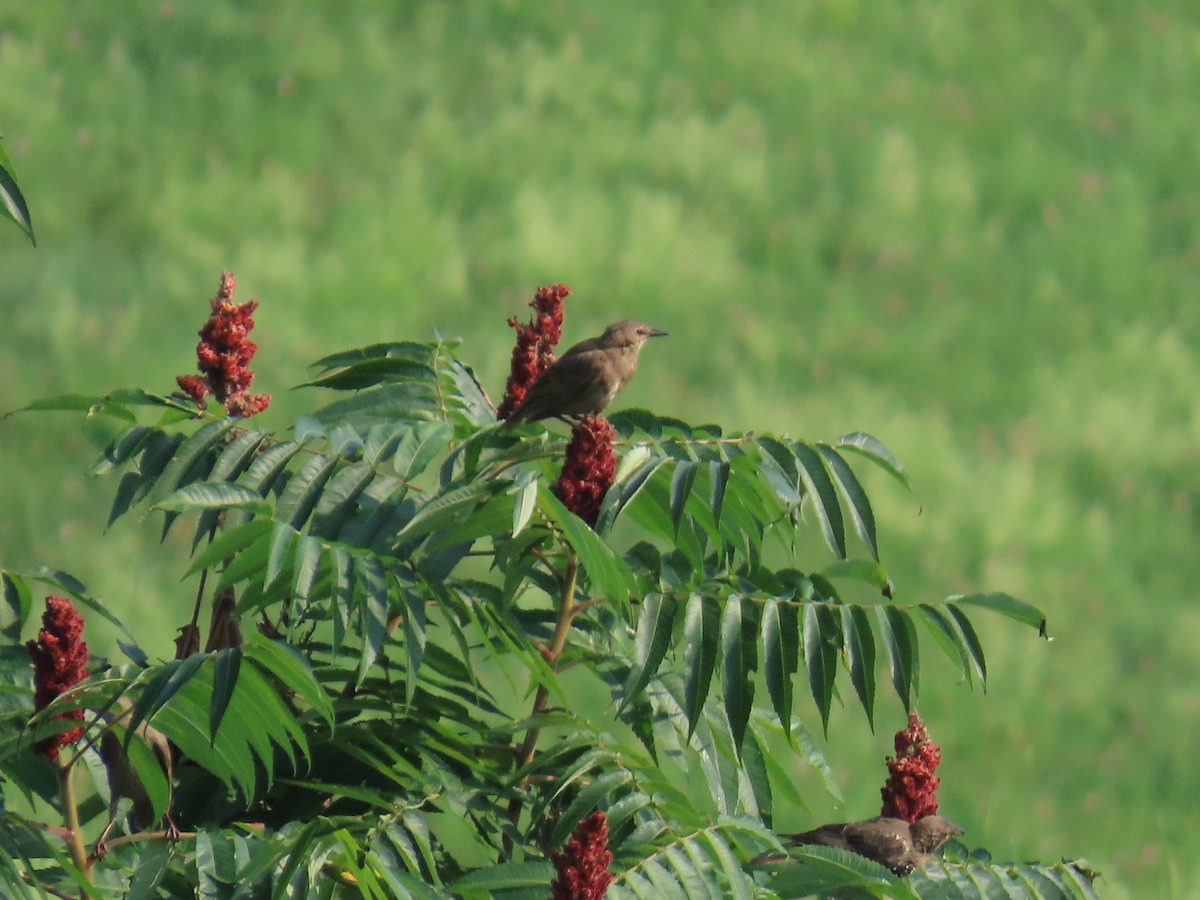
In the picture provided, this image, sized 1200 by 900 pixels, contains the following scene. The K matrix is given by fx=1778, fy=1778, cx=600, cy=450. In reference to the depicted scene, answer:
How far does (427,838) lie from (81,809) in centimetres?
85

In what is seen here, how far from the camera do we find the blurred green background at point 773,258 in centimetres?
883

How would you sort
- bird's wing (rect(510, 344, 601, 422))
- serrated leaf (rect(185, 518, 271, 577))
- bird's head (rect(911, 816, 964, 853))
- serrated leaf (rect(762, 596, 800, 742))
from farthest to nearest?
bird's wing (rect(510, 344, 601, 422)), bird's head (rect(911, 816, 964, 853)), serrated leaf (rect(762, 596, 800, 742)), serrated leaf (rect(185, 518, 271, 577))

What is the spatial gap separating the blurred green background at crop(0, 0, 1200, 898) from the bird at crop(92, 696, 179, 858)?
4.75 meters

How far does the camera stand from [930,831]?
11.3ft

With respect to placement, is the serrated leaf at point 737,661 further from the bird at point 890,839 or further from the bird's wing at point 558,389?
the bird's wing at point 558,389

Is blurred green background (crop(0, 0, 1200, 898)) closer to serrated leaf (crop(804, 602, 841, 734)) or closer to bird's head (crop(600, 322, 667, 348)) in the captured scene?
bird's head (crop(600, 322, 667, 348))

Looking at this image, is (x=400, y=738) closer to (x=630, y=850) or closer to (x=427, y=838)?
(x=427, y=838)

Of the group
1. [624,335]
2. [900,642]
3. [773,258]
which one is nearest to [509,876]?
[900,642]

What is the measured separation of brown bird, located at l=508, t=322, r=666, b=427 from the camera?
4156 millimetres

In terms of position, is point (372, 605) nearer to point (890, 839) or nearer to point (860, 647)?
point (860, 647)

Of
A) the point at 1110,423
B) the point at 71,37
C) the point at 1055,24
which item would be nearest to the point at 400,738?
the point at 1110,423

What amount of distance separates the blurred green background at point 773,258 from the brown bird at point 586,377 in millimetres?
3831

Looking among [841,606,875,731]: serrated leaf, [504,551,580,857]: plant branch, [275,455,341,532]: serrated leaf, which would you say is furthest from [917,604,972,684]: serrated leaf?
[275,455,341,532]: serrated leaf

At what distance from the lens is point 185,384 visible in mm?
3801
